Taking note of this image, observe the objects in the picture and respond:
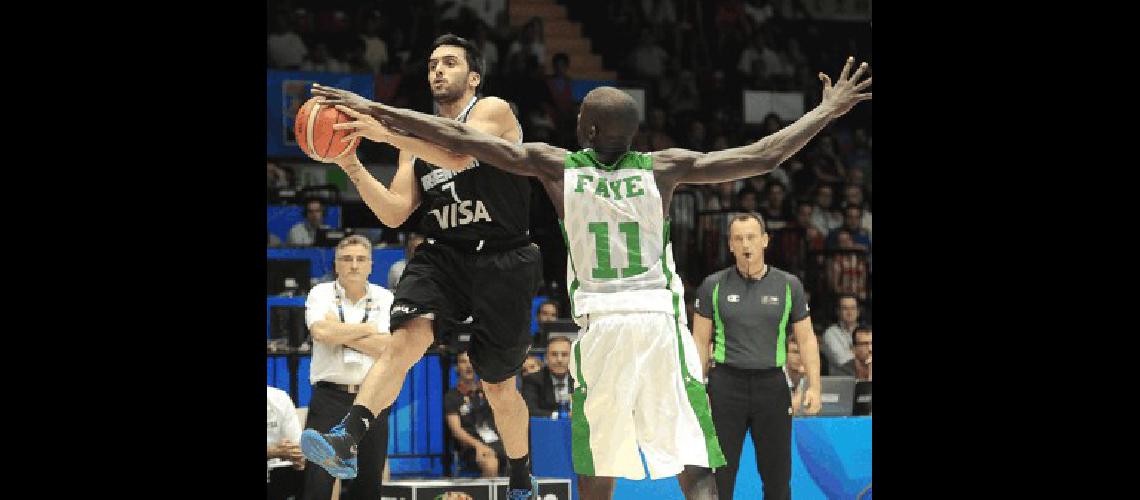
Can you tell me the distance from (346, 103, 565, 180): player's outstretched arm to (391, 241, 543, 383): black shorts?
82 cm

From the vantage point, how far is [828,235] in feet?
46.7

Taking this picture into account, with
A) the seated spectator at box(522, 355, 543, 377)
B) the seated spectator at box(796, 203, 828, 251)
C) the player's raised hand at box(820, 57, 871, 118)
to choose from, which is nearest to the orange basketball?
the player's raised hand at box(820, 57, 871, 118)

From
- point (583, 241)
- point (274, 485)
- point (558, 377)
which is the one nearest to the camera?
point (583, 241)

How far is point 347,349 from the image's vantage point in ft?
26.0

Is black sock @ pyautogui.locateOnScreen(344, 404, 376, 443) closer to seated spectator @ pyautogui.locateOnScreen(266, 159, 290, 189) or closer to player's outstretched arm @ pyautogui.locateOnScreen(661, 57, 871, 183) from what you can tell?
player's outstretched arm @ pyautogui.locateOnScreen(661, 57, 871, 183)

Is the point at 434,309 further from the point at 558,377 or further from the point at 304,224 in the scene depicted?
the point at 304,224

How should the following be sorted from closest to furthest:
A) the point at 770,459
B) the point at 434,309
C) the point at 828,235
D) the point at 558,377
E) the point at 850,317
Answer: the point at 434,309 → the point at 770,459 → the point at 558,377 → the point at 850,317 → the point at 828,235

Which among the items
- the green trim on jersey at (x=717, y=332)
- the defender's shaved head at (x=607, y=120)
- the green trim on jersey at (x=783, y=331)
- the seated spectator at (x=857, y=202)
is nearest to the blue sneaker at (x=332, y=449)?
the defender's shaved head at (x=607, y=120)

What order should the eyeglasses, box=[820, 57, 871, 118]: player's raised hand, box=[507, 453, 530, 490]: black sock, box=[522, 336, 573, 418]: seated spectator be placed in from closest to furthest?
box=[820, 57, 871, 118]: player's raised hand
box=[507, 453, 530, 490]: black sock
the eyeglasses
box=[522, 336, 573, 418]: seated spectator

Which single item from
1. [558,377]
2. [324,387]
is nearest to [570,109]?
[558,377]

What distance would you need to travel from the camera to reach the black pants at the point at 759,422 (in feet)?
25.5

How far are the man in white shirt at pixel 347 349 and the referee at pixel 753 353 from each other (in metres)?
1.97

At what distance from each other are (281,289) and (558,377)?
2.50 metres

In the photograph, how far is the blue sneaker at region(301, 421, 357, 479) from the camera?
5.45 metres
